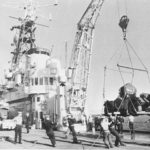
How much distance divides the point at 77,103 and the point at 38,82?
16.9 ft

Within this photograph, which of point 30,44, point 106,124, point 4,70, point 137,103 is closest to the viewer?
point 106,124

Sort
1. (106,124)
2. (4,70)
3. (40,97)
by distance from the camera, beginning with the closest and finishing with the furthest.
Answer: (106,124) → (40,97) → (4,70)

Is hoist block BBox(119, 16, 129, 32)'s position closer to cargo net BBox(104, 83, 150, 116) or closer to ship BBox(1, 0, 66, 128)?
cargo net BBox(104, 83, 150, 116)

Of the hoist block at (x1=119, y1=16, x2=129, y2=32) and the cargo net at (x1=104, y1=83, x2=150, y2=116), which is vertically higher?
the hoist block at (x1=119, y1=16, x2=129, y2=32)

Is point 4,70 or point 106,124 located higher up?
point 4,70

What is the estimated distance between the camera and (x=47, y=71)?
2961cm

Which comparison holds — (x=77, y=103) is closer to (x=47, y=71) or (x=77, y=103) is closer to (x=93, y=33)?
(x=47, y=71)

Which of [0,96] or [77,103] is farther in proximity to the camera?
[0,96]

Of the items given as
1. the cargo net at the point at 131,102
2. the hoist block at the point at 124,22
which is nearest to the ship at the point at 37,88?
the cargo net at the point at 131,102

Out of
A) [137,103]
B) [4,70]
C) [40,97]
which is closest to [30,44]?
[4,70]

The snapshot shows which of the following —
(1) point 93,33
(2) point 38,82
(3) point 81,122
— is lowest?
(3) point 81,122

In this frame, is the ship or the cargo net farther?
the ship

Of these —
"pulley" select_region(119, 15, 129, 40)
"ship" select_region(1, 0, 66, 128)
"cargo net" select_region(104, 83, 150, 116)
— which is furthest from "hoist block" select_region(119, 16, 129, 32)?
"ship" select_region(1, 0, 66, 128)

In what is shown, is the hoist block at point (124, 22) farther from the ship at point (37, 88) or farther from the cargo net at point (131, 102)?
the ship at point (37, 88)
